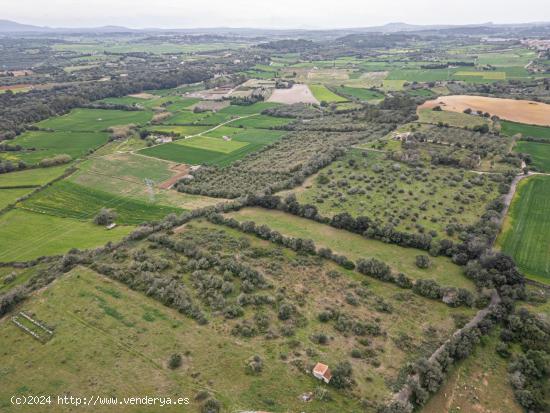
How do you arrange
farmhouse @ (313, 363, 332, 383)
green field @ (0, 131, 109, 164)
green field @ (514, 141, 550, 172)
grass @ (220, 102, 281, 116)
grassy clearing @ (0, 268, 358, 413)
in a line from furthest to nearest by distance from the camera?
grass @ (220, 102, 281, 116), green field @ (0, 131, 109, 164), green field @ (514, 141, 550, 172), farmhouse @ (313, 363, 332, 383), grassy clearing @ (0, 268, 358, 413)

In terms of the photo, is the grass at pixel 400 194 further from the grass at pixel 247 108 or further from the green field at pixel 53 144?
the green field at pixel 53 144

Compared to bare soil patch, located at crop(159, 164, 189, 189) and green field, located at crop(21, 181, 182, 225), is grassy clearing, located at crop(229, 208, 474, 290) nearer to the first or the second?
green field, located at crop(21, 181, 182, 225)

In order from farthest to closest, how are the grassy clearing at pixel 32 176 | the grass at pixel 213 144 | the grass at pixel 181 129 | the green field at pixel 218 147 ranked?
the grass at pixel 181 129 < the grass at pixel 213 144 < the green field at pixel 218 147 < the grassy clearing at pixel 32 176

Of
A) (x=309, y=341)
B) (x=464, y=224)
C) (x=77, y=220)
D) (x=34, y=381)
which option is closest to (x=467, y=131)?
(x=464, y=224)

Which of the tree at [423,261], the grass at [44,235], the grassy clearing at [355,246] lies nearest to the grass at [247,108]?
the grassy clearing at [355,246]

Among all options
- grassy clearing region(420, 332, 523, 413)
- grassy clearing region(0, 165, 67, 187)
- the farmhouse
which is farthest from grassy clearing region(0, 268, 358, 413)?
grassy clearing region(0, 165, 67, 187)
